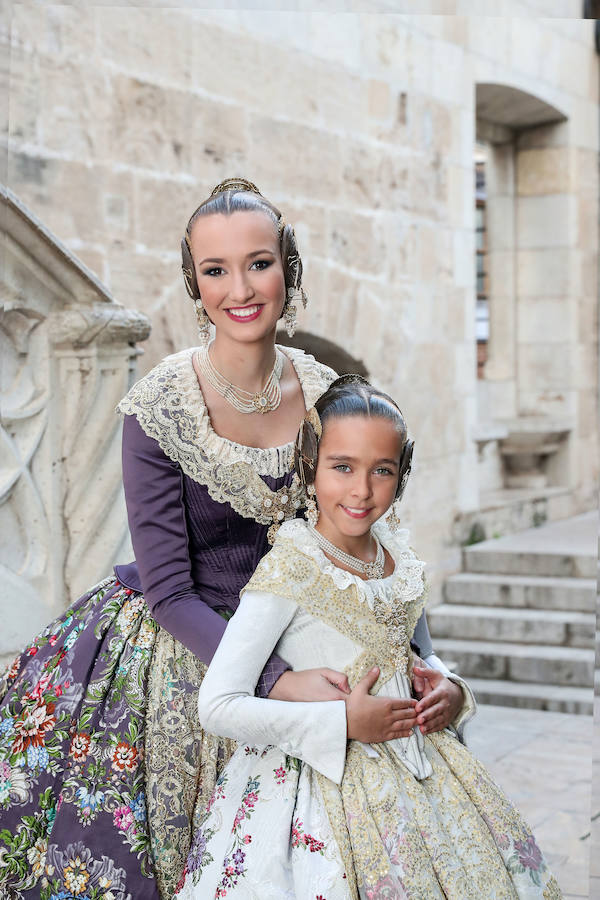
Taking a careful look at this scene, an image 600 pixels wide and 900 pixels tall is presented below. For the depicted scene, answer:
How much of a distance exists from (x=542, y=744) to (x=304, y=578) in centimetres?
342

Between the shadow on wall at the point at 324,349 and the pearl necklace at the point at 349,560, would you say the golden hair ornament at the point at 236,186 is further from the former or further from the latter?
the shadow on wall at the point at 324,349

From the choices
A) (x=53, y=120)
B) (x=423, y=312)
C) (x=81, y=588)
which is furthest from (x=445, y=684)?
(x=423, y=312)

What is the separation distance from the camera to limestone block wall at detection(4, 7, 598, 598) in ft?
13.2

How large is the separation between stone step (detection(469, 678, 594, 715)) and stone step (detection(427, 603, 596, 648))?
0.34 meters

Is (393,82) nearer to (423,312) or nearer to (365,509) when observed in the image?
(423,312)

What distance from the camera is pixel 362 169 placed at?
5703mm

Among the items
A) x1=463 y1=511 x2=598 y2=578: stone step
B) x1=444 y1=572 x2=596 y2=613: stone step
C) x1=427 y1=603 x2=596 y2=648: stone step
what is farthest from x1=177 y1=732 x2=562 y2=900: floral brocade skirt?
x1=463 y1=511 x2=598 y2=578: stone step

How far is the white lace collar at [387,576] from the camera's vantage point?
178 cm

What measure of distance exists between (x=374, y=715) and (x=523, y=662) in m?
4.40

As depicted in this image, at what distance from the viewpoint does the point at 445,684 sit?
184 centimetres

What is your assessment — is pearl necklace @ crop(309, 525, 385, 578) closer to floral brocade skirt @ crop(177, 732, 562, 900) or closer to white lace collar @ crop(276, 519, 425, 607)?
white lace collar @ crop(276, 519, 425, 607)

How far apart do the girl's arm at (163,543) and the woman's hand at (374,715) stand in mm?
229

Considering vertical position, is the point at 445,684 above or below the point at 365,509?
below

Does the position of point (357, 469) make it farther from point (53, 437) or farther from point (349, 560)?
point (53, 437)
